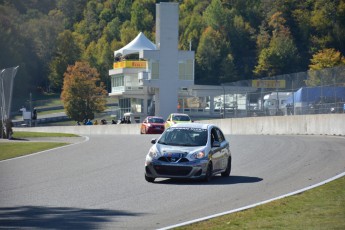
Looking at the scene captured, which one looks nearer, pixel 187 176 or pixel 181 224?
pixel 181 224

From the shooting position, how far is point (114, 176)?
21.6 m

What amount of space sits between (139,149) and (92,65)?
118 metres

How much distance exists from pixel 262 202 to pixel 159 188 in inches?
142

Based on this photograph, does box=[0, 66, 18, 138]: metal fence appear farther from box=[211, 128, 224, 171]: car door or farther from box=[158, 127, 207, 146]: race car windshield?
box=[211, 128, 224, 171]: car door

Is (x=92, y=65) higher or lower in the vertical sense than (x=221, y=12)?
lower

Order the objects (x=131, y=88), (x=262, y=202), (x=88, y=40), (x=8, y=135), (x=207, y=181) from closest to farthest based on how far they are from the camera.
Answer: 1. (x=262, y=202)
2. (x=207, y=181)
3. (x=8, y=135)
4. (x=131, y=88)
5. (x=88, y=40)

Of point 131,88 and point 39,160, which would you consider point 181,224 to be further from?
point 131,88

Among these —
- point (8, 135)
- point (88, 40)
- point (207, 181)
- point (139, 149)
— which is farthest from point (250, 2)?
point (207, 181)

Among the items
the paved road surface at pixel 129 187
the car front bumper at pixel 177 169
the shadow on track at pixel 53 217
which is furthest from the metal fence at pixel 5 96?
the shadow on track at pixel 53 217

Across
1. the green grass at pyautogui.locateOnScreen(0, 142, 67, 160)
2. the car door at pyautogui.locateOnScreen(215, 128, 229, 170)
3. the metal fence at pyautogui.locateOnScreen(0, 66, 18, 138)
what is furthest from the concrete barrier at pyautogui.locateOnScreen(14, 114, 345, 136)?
the car door at pyautogui.locateOnScreen(215, 128, 229, 170)

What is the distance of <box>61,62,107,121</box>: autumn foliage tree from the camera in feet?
390

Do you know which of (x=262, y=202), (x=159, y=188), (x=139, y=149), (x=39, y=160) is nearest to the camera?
(x=262, y=202)

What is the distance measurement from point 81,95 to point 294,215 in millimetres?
109002

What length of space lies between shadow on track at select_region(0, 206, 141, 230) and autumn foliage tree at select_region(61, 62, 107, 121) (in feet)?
337
